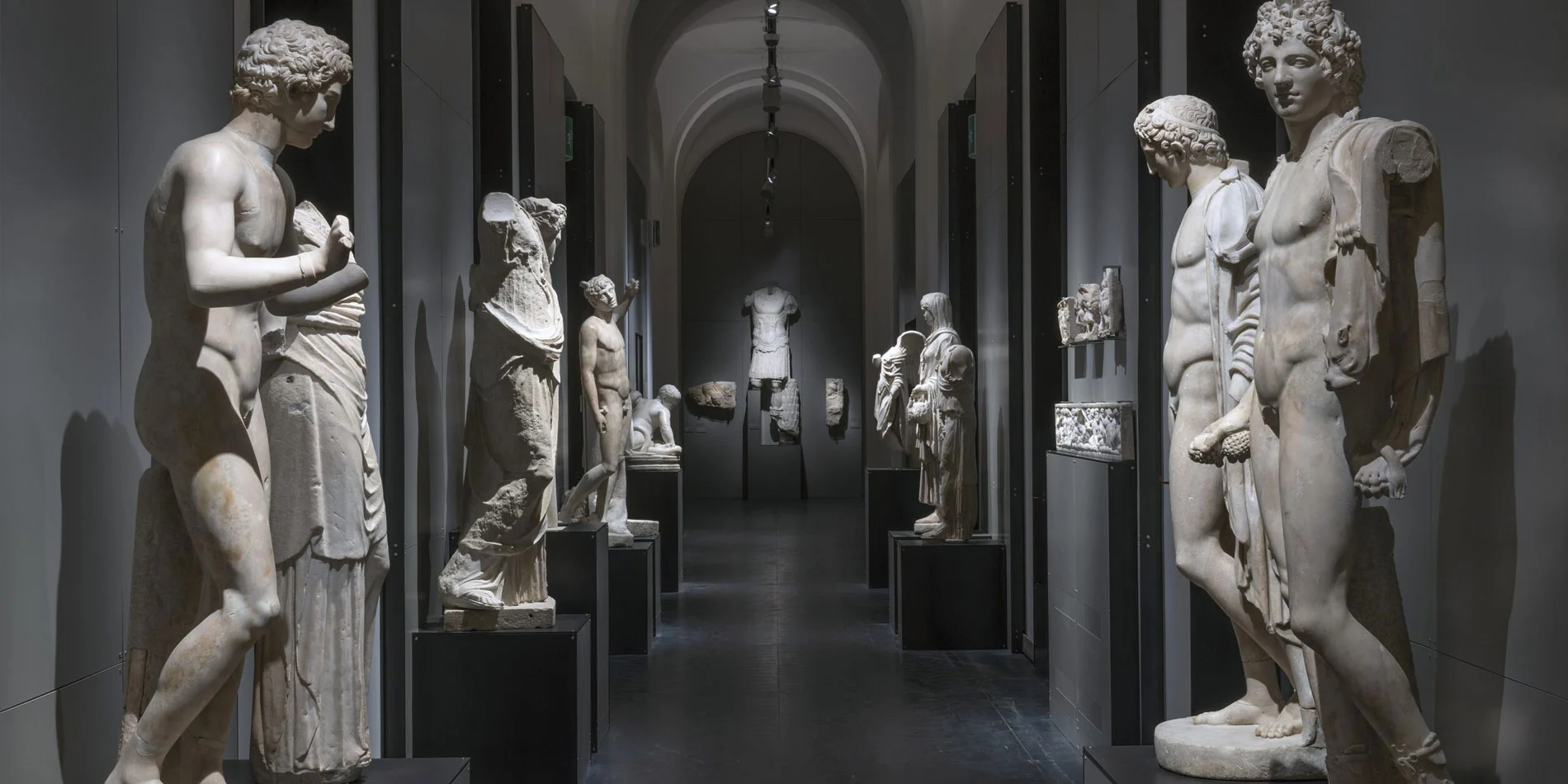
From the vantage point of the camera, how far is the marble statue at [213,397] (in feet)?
9.48

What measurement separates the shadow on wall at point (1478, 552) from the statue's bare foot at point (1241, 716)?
19.6 inches

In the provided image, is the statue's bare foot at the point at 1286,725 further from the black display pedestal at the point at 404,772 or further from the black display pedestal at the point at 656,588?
the black display pedestal at the point at 656,588

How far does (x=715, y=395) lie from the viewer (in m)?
23.0

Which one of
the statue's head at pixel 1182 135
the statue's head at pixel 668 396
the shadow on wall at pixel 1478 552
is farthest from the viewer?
the statue's head at pixel 668 396

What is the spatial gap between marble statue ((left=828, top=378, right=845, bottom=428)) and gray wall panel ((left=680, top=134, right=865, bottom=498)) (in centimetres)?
23

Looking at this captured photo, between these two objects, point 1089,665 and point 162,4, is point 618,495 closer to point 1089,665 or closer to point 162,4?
point 1089,665

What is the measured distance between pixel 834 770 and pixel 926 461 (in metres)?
3.78

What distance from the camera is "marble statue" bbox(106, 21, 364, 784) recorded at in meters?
2.89

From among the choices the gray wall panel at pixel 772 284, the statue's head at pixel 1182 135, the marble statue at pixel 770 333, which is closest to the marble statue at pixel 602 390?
the statue's head at pixel 1182 135

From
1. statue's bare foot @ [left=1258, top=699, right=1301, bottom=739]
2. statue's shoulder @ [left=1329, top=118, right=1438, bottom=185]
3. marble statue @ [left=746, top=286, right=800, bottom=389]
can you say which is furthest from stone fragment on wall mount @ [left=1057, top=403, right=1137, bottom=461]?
marble statue @ [left=746, top=286, right=800, bottom=389]

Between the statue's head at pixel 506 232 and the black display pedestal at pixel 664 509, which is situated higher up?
the statue's head at pixel 506 232

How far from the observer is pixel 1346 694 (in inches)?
122

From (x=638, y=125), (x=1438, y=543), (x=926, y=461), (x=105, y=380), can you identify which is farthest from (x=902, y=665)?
(x=638, y=125)

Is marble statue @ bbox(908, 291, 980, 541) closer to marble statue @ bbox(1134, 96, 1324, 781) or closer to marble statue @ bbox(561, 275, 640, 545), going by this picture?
marble statue @ bbox(561, 275, 640, 545)
